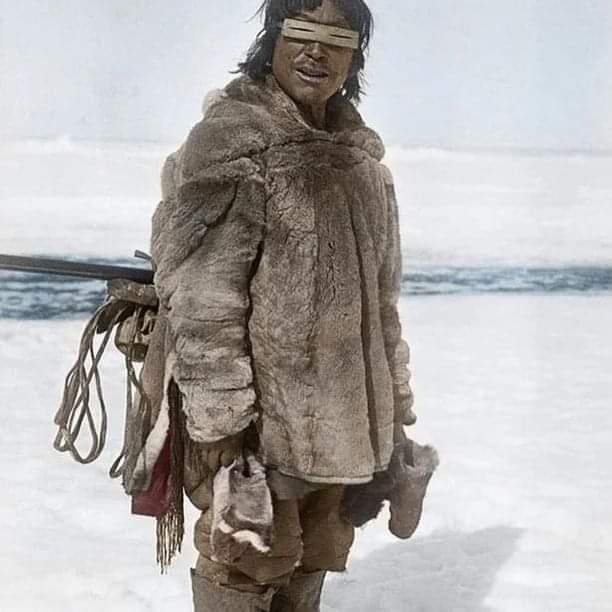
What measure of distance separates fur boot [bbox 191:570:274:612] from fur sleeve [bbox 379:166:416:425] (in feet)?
0.79

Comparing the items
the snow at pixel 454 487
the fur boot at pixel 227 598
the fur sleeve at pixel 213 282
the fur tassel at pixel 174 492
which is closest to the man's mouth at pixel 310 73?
the fur sleeve at pixel 213 282

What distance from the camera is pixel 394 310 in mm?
1110

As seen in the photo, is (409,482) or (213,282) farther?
(409,482)

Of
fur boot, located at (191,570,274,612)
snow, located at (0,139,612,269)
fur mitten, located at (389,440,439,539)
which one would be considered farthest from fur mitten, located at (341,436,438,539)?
snow, located at (0,139,612,269)

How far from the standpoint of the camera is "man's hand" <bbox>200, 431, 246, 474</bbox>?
1.01 m

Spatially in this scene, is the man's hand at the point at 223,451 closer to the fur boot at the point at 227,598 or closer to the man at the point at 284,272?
the man at the point at 284,272

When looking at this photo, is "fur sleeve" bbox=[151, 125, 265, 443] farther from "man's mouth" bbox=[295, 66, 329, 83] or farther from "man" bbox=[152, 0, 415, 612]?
"man's mouth" bbox=[295, 66, 329, 83]

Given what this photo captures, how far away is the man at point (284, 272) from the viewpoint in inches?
38.1

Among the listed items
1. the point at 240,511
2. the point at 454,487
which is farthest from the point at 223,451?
the point at 454,487

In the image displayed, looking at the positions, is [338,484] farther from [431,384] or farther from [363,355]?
[431,384]

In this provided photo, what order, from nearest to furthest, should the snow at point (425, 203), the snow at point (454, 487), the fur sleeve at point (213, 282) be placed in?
the fur sleeve at point (213, 282) → the snow at point (454, 487) → the snow at point (425, 203)

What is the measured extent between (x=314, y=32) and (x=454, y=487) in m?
1.11

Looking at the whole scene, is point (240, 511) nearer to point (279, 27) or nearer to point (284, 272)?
point (284, 272)

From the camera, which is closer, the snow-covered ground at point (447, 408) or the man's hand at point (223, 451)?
the man's hand at point (223, 451)
